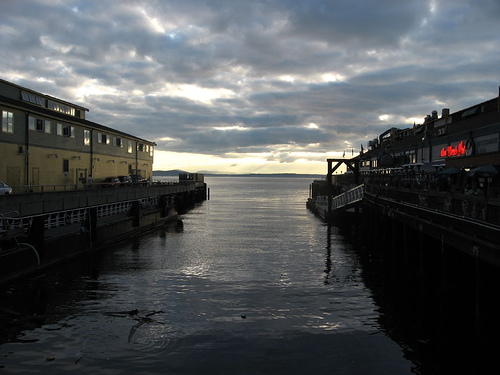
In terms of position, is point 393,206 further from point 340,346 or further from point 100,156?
point 100,156

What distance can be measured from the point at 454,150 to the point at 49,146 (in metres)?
35.1

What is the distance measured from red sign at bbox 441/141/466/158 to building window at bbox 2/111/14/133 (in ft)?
116

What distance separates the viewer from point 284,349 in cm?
1287

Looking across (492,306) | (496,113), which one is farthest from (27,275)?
(496,113)

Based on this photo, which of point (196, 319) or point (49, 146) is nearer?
point (196, 319)

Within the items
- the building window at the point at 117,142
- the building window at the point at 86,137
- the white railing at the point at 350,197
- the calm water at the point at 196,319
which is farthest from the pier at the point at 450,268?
the building window at the point at 117,142

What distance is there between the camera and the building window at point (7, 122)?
108 ft

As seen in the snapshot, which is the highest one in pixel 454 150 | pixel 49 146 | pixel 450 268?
pixel 49 146

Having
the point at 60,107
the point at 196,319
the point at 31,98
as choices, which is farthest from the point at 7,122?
the point at 196,319

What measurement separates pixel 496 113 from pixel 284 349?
80.6ft

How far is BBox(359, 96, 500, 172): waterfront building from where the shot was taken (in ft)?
93.2

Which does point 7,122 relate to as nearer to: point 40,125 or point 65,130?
point 40,125

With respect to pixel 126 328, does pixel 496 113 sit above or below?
above

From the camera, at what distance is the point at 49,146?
3900 cm
